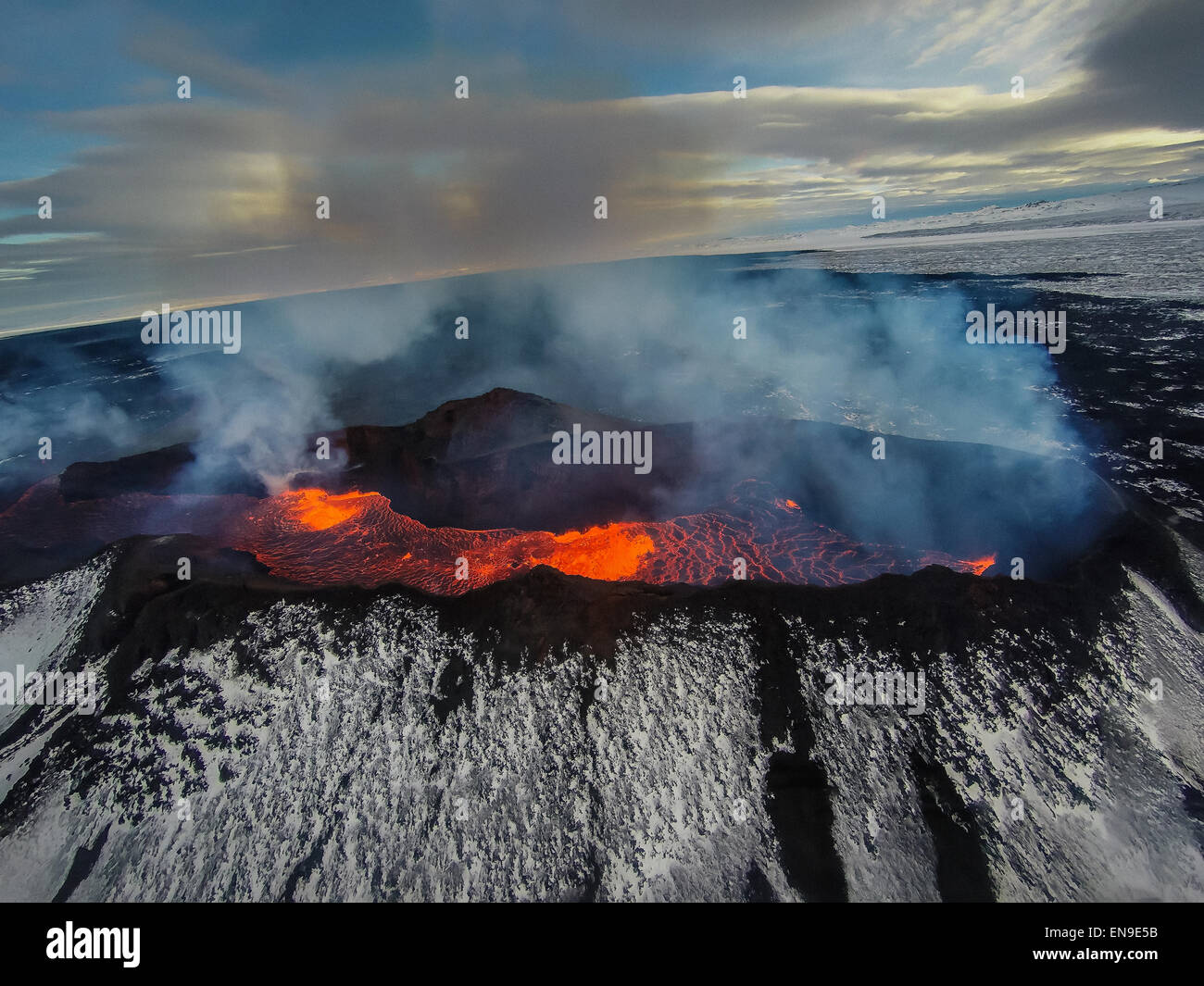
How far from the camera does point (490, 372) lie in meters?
70.0

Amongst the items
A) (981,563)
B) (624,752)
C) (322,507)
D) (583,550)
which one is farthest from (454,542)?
(981,563)

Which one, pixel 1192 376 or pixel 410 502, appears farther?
pixel 1192 376

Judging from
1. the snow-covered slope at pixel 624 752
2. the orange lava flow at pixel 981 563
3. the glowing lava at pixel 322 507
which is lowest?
the snow-covered slope at pixel 624 752

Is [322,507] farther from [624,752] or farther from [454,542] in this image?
[624,752]

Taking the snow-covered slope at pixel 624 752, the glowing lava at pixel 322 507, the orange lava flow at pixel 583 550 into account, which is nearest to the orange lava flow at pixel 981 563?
the orange lava flow at pixel 583 550

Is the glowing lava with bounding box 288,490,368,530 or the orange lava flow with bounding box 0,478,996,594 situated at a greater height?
the glowing lava with bounding box 288,490,368,530

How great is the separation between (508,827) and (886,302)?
8334cm

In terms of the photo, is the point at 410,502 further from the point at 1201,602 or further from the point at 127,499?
the point at 1201,602

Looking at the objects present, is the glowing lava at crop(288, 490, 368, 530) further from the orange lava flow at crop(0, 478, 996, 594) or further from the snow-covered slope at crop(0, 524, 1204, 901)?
the snow-covered slope at crop(0, 524, 1204, 901)

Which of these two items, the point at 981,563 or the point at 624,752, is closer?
the point at 624,752

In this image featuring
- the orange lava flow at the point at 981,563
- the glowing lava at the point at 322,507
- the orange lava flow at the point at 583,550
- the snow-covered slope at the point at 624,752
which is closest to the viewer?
the snow-covered slope at the point at 624,752

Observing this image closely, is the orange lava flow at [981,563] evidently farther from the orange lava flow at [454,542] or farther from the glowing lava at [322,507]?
the glowing lava at [322,507]

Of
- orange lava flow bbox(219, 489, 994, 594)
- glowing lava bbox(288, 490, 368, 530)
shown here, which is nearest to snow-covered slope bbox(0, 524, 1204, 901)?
orange lava flow bbox(219, 489, 994, 594)

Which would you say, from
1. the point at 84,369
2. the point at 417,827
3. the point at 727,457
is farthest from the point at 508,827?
the point at 84,369
